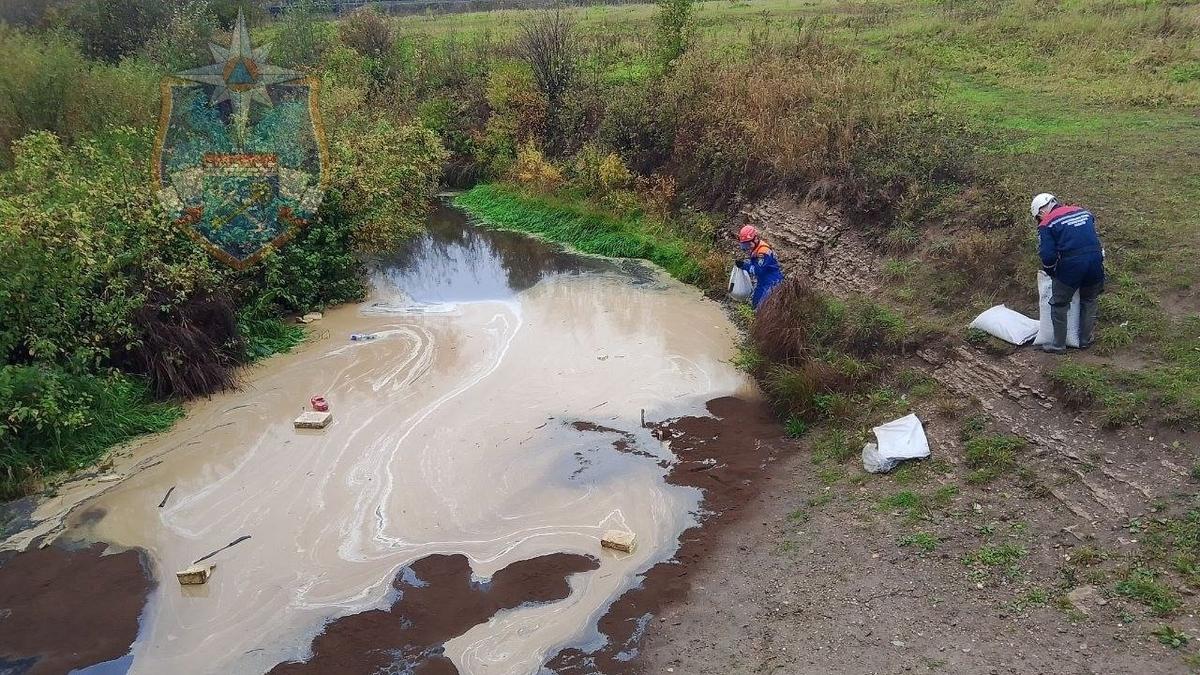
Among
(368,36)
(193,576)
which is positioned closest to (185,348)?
(193,576)

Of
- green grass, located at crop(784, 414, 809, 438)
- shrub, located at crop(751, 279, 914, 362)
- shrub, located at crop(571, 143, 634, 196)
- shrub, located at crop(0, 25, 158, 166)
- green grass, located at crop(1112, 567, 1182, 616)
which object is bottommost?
green grass, located at crop(784, 414, 809, 438)

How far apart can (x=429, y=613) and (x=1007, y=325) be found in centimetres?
585

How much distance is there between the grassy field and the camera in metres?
6.88

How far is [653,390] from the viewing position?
9.12m

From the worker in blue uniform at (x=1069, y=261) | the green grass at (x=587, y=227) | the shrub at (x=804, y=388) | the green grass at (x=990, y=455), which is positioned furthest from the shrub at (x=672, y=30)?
the green grass at (x=990, y=455)

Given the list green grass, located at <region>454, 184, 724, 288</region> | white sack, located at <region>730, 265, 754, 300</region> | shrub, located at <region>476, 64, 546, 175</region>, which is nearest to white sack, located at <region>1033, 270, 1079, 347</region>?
white sack, located at <region>730, 265, 754, 300</region>

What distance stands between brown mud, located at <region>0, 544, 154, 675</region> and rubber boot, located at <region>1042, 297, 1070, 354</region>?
7.94m

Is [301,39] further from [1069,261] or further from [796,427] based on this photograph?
[1069,261]

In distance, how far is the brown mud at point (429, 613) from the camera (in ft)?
17.5

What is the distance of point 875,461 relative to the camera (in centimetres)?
690

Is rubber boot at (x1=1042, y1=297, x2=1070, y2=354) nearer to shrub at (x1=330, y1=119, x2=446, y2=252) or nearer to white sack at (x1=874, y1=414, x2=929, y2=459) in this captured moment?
white sack at (x1=874, y1=414, x2=929, y2=459)

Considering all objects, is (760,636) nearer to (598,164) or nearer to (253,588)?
(253,588)

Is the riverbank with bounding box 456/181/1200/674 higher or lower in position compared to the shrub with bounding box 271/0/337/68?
lower

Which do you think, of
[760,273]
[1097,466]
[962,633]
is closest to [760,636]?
[962,633]
